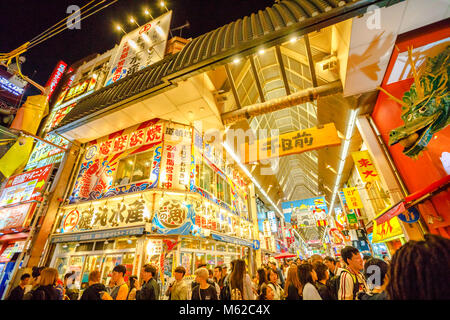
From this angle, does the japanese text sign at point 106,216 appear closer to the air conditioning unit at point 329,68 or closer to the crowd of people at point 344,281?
the crowd of people at point 344,281

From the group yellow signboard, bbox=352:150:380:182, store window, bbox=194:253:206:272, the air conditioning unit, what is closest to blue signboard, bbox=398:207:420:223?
yellow signboard, bbox=352:150:380:182

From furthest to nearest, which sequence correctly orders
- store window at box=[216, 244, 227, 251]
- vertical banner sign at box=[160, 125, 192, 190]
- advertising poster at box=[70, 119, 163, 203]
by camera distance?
store window at box=[216, 244, 227, 251], advertising poster at box=[70, 119, 163, 203], vertical banner sign at box=[160, 125, 192, 190]

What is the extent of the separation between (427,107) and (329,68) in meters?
3.71

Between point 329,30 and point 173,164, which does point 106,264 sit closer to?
point 173,164

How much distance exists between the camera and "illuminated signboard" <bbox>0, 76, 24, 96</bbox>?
15.2 meters

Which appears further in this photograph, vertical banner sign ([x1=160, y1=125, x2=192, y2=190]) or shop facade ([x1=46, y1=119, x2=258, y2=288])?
vertical banner sign ([x1=160, y1=125, x2=192, y2=190])

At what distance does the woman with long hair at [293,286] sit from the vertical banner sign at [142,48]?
9919 mm

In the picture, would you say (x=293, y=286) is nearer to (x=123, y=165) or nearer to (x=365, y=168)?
(x=365, y=168)

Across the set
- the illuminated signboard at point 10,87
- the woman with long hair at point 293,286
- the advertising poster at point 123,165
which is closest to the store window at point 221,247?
the advertising poster at point 123,165

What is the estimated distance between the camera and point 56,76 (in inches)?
619

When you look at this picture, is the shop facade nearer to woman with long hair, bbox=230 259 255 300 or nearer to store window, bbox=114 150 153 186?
store window, bbox=114 150 153 186

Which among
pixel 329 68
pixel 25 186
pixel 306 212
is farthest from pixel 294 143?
pixel 25 186

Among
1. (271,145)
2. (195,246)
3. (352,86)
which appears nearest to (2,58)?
(195,246)

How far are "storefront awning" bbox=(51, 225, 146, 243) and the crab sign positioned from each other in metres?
8.31
